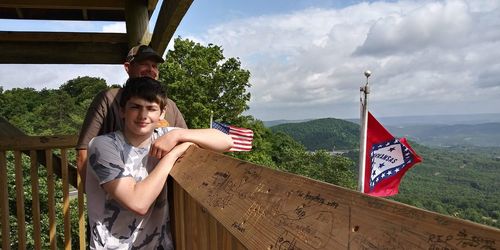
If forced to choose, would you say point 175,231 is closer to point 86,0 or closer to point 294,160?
point 86,0

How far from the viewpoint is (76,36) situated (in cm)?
382

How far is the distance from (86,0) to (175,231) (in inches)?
92.5

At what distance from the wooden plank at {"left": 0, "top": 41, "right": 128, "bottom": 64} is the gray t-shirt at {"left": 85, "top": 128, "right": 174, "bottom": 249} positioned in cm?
253

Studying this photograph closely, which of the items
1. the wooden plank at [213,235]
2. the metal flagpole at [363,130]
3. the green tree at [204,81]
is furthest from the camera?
the green tree at [204,81]

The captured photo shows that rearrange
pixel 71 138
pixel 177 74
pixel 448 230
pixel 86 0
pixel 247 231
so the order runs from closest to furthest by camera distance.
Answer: pixel 448 230
pixel 247 231
pixel 71 138
pixel 86 0
pixel 177 74

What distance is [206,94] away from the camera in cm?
2875

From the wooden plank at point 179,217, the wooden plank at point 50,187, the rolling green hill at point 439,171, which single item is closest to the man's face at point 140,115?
the wooden plank at point 179,217

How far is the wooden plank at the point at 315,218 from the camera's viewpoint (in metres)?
0.48

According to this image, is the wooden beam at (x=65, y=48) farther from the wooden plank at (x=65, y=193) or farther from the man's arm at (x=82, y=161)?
the man's arm at (x=82, y=161)

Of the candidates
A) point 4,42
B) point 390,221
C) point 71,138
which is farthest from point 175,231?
point 4,42

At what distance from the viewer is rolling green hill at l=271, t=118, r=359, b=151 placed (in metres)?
159

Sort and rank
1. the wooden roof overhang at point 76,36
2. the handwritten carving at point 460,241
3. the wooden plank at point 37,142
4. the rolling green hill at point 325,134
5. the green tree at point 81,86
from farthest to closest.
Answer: the rolling green hill at point 325,134 → the green tree at point 81,86 → the wooden roof overhang at point 76,36 → the wooden plank at point 37,142 → the handwritten carving at point 460,241

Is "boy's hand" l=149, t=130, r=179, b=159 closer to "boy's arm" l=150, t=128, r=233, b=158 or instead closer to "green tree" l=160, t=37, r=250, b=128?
"boy's arm" l=150, t=128, r=233, b=158

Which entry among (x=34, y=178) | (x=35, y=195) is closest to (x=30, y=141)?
(x=34, y=178)
